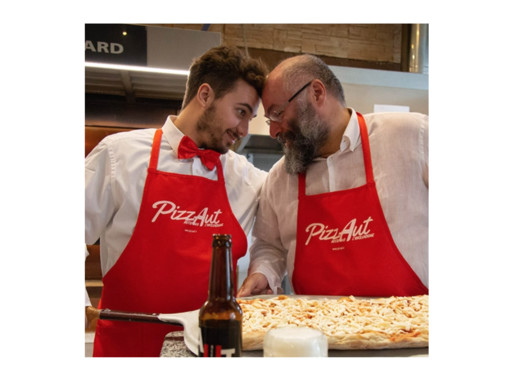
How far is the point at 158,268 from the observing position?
129 centimetres

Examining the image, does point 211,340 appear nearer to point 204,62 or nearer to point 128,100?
point 204,62

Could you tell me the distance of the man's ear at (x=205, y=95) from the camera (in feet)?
4.89

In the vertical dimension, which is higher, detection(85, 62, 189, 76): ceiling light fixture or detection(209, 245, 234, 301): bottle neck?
detection(85, 62, 189, 76): ceiling light fixture

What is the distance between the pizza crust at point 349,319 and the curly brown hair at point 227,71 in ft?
2.41

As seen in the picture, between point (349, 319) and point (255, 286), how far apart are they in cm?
46

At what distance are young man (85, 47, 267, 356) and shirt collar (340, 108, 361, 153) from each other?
34 cm

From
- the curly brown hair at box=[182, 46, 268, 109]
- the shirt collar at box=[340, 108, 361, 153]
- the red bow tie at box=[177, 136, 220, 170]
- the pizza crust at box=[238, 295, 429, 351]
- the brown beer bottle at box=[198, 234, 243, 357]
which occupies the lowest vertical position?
the pizza crust at box=[238, 295, 429, 351]

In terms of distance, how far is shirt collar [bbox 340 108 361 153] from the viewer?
57.9 inches

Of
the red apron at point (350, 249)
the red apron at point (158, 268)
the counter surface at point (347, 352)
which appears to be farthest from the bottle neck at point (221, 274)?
the red apron at point (350, 249)

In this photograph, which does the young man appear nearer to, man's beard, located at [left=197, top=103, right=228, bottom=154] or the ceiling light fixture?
man's beard, located at [left=197, top=103, right=228, bottom=154]

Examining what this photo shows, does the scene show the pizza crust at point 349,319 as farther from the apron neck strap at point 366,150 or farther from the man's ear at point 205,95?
the man's ear at point 205,95

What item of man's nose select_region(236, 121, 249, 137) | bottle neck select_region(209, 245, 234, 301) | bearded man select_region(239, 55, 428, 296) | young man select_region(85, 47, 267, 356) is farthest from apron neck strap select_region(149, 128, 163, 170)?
bottle neck select_region(209, 245, 234, 301)
